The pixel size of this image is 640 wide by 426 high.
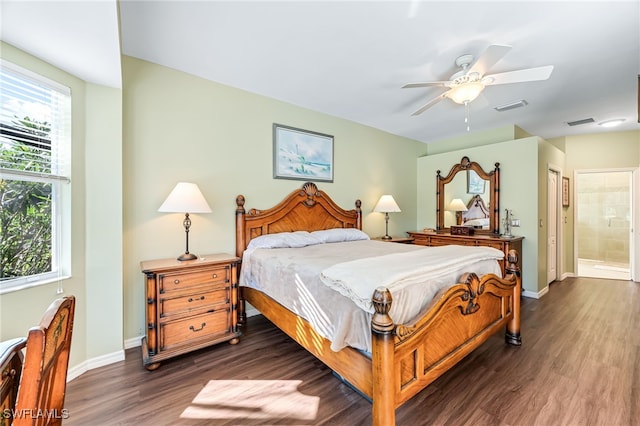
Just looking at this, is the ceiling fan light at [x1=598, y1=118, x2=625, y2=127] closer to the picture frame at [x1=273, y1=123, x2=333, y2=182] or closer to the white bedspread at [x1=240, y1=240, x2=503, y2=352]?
the white bedspread at [x1=240, y1=240, x2=503, y2=352]

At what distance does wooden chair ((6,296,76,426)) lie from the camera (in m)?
0.64

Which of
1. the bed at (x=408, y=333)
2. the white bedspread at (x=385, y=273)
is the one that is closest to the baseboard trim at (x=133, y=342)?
the bed at (x=408, y=333)

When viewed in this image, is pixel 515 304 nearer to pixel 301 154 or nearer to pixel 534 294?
pixel 534 294

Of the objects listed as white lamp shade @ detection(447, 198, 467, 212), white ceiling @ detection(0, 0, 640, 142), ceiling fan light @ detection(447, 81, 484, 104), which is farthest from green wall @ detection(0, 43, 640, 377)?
ceiling fan light @ detection(447, 81, 484, 104)

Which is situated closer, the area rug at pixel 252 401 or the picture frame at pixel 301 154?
the area rug at pixel 252 401

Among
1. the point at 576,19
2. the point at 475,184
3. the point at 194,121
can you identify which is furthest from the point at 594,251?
the point at 194,121

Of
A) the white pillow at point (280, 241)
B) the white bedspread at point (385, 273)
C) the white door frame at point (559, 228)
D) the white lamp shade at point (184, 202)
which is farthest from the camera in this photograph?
the white door frame at point (559, 228)

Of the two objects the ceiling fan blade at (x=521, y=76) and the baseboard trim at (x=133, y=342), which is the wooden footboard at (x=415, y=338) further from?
the ceiling fan blade at (x=521, y=76)

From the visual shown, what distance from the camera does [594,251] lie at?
21.5 feet

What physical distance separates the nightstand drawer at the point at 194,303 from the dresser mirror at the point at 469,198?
13.6ft

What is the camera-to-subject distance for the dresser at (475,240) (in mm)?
3788

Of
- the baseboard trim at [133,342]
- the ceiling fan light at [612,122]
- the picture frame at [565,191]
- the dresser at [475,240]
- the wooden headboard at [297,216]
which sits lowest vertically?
the baseboard trim at [133,342]

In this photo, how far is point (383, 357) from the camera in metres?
1.34

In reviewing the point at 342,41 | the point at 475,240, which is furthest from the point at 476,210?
the point at 342,41
